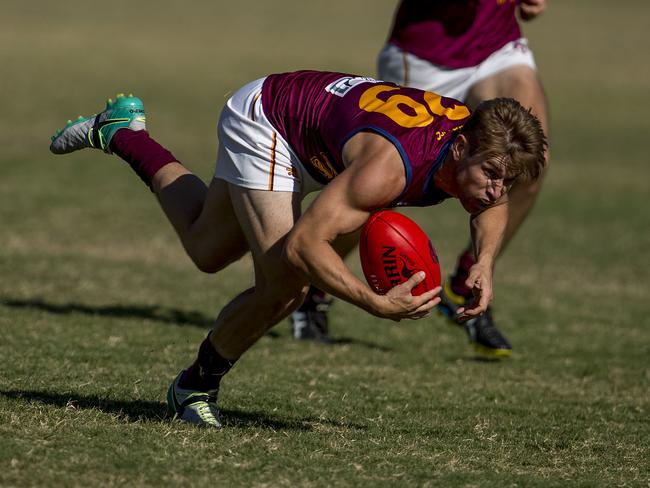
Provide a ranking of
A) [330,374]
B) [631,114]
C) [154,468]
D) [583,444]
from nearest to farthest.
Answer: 1. [154,468]
2. [583,444]
3. [330,374]
4. [631,114]

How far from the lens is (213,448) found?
16.7 feet

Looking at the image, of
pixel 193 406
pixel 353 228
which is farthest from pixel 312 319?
pixel 353 228

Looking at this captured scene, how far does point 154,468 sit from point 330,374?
8.76 feet

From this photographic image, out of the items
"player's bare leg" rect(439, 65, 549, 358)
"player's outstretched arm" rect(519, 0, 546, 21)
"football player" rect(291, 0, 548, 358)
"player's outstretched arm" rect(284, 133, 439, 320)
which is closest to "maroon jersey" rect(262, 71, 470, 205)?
"player's outstretched arm" rect(284, 133, 439, 320)

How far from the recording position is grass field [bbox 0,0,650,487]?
5.04m

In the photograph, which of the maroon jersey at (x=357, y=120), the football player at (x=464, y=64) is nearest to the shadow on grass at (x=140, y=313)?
the football player at (x=464, y=64)

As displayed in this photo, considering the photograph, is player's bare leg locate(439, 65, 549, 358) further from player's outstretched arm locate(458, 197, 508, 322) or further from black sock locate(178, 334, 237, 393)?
black sock locate(178, 334, 237, 393)

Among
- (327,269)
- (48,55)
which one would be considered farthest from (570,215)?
(48,55)

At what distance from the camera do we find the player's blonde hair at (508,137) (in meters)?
5.02

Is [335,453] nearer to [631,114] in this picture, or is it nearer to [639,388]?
[639,388]

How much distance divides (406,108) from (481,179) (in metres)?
0.52

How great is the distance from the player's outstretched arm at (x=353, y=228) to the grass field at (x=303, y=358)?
0.73 metres

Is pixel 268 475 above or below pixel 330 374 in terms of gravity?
above

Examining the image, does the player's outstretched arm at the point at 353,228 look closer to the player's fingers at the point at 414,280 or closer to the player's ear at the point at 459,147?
the player's fingers at the point at 414,280
